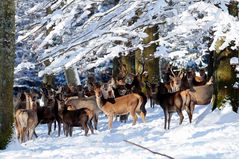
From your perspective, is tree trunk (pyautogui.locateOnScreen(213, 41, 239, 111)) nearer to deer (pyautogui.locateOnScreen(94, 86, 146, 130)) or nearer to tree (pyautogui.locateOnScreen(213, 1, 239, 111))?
tree (pyautogui.locateOnScreen(213, 1, 239, 111))

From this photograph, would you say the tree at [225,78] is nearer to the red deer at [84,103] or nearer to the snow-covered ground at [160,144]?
the snow-covered ground at [160,144]

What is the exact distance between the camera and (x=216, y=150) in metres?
9.40

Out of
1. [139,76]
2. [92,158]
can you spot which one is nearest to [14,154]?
[92,158]

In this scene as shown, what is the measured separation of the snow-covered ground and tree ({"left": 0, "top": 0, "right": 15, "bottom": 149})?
367 mm

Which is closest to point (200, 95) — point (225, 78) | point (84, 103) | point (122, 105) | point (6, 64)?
point (122, 105)

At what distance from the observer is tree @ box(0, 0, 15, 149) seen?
10727 mm

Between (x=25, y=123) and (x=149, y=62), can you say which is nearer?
(x=25, y=123)

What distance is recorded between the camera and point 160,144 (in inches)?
433

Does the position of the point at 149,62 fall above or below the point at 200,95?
above

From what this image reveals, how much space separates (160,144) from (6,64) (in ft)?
11.7

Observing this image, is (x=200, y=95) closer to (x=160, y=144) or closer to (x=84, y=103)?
(x=84, y=103)

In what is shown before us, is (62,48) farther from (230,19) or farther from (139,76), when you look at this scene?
(139,76)

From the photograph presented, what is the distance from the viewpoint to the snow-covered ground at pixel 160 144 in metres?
9.45

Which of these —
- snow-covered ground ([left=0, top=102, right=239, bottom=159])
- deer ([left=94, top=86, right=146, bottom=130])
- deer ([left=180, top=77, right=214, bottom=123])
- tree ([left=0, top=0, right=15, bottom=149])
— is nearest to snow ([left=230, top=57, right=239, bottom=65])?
snow-covered ground ([left=0, top=102, right=239, bottom=159])
